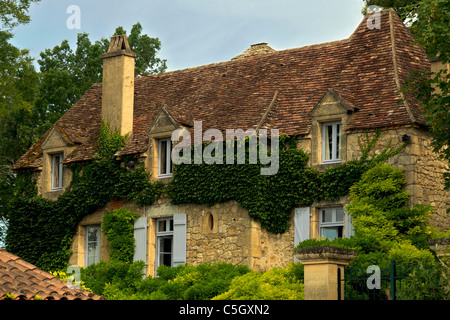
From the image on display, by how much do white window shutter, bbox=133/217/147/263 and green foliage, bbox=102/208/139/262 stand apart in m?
0.13

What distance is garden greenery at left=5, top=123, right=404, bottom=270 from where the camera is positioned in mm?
25641

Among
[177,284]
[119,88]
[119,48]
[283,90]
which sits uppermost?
[119,48]

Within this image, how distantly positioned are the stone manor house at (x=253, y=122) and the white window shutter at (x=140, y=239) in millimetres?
34

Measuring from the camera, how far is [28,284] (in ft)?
49.8

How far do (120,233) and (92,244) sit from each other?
1914mm

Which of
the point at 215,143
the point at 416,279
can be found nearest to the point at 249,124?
the point at 215,143

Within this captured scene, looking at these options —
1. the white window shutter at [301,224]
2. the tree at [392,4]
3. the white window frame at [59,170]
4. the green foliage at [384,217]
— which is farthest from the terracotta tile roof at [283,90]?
the tree at [392,4]

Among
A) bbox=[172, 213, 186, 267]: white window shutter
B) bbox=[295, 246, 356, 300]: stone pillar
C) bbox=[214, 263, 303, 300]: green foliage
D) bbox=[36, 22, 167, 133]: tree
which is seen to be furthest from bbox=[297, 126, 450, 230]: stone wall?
bbox=[36, 22, 167, 133]: tree

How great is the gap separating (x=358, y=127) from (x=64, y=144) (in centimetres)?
1096

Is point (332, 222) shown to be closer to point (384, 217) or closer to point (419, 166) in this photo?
point (384, 217)

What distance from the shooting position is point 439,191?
25.5 m

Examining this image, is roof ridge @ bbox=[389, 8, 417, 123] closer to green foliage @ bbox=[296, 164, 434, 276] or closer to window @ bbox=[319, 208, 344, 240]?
green foliage @ bbox=[296, 164, 434, 276]

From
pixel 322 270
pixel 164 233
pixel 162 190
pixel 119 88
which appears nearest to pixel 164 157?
pixel 162 190

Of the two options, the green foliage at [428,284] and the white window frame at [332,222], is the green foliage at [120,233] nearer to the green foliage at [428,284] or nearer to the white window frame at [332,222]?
the white window frame at [332,222]
